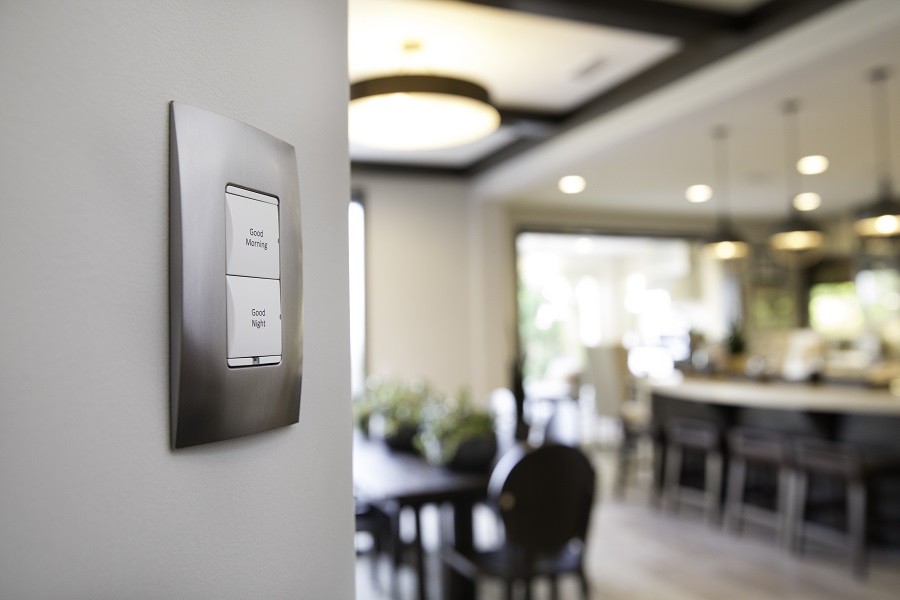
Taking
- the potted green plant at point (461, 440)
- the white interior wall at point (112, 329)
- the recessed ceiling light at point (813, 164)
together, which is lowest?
the potted green plant at point (461, 440)

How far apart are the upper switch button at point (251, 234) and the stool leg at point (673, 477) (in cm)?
492

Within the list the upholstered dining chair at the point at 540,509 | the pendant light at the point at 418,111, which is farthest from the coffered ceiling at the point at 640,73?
the upholstered dining chair at the point at 540,509

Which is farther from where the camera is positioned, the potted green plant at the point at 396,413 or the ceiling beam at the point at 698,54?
the ceiling beam at the point at 698,54

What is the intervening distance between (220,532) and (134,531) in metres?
0.09

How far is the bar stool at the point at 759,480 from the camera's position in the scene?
413cm

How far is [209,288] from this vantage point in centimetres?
60

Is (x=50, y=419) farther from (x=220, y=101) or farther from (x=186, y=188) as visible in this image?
(x=220, y=101)

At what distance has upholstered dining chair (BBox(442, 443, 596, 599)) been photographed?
226 centimetres

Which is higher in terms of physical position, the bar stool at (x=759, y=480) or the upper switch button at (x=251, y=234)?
the upper switch button at (x=251, y=234)

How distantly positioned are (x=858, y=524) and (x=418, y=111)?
10.6 feet

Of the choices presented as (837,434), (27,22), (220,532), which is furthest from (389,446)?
(837,434)

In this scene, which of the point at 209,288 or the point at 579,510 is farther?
the point at 579,510

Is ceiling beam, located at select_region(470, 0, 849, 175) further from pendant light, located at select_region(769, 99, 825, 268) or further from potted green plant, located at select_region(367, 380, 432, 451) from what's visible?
potted green plant, located at select_region(367, 380, 432, 451)

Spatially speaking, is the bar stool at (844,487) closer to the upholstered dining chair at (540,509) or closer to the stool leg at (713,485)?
the stool leg at (713,485)
